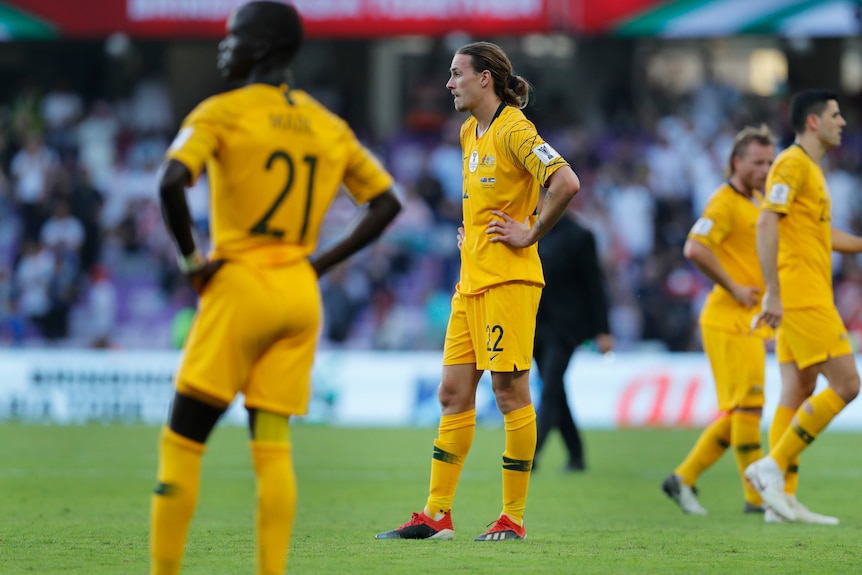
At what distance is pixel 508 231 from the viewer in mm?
6602

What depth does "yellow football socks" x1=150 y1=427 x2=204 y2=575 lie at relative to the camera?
4.52m

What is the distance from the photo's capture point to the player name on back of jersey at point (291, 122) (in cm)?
471

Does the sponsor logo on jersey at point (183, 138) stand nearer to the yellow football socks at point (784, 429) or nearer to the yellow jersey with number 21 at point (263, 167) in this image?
the yellow jersey with number 21 at point (263, 167)

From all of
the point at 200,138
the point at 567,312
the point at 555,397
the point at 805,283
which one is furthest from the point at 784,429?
the point at 200,138

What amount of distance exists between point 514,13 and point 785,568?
1666cm

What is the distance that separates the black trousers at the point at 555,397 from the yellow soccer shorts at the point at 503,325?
4590 millimetres

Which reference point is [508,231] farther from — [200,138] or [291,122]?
[200,138]

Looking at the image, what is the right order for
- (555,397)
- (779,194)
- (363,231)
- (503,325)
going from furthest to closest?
(555,397), (779,194), (503,325), (363,231)

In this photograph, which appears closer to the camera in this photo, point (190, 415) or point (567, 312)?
point (190, 415)

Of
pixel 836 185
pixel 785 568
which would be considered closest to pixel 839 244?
pixel 785 568

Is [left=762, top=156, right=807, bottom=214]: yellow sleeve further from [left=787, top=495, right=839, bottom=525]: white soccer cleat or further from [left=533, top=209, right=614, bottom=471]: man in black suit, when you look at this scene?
[left=533, top=209, right=614, bottom=471]: man in black suit

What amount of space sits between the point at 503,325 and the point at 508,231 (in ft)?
1.59

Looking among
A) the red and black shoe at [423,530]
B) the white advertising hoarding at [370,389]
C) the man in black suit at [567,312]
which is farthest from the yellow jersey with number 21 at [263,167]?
the white advertising hoarding at [370,389]

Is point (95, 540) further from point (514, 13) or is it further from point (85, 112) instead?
point (85, 112)
